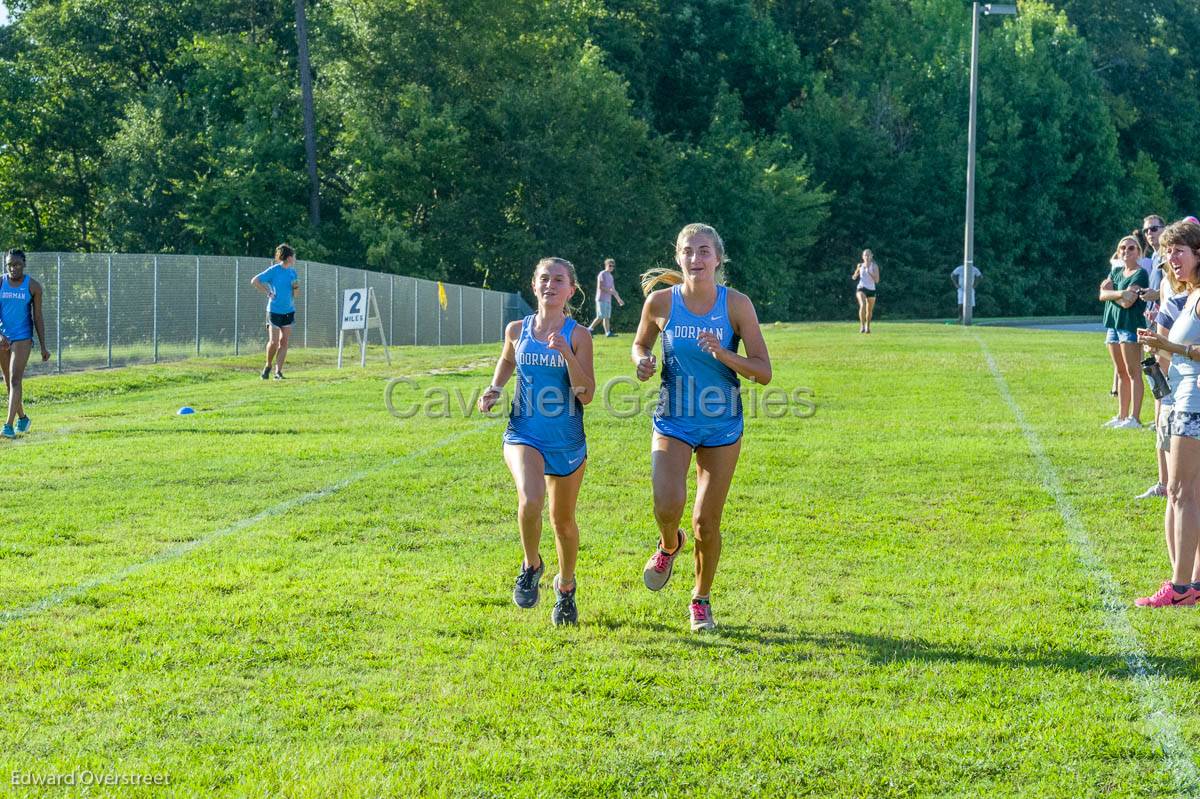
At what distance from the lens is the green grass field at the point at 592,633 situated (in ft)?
16.6

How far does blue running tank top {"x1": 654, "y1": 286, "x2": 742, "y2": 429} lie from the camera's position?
6.87 m

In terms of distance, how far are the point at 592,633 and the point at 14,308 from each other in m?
10.5

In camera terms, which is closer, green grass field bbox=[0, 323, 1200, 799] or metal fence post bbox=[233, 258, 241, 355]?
green grass field bbox=[0, 323, 1200, 799]

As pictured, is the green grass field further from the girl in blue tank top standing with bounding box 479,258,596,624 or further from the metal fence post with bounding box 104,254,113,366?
the metal fence post with bounding box 104,254,113,366

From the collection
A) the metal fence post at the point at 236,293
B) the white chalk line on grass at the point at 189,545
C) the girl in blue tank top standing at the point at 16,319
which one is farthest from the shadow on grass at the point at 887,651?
the metal fence post at the point at 236,293

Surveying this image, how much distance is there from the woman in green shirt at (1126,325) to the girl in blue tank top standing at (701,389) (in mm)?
7439

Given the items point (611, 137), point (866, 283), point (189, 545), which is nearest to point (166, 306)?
point (866, 283)

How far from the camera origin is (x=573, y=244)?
54.3 m

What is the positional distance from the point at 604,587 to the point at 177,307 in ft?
A: 75.0

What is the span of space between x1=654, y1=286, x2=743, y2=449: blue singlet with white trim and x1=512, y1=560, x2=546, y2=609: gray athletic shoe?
1014mm

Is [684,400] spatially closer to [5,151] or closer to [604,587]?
[604,587]
